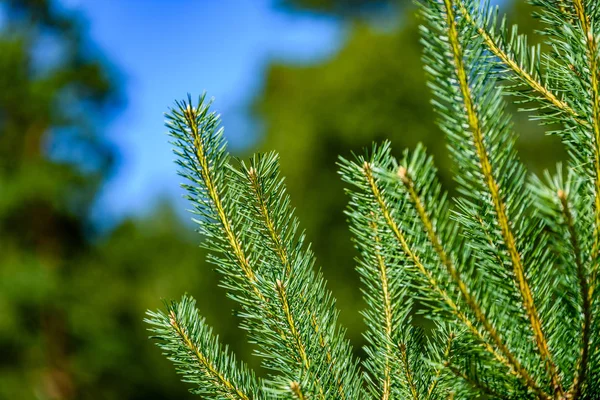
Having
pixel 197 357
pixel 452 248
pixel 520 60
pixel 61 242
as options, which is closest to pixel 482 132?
pixel 452 248

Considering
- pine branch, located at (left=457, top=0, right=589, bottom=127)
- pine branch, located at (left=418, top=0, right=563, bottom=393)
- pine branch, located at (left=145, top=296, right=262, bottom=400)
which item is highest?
pine branch, located at (left=457, top=0, right=589, bottom=127)

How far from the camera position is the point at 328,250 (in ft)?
31.2

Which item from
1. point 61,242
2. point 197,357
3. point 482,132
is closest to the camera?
point 482,132

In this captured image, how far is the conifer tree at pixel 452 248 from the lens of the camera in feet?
2.29

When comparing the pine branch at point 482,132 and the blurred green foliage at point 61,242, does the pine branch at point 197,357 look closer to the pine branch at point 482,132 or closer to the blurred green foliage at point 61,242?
the pine branch at point 482,132

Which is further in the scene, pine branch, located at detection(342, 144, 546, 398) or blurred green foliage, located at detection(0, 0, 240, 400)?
blurred green foliage, located at detection(0, 0, 240, 400)

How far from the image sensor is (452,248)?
0.72 meters

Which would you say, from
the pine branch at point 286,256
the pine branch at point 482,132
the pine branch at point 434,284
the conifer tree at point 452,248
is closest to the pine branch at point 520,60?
the conifer tree at point 452,248

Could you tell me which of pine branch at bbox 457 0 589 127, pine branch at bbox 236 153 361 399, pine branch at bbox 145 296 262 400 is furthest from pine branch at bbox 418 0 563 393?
pine branch at bbox 145 296 262 400

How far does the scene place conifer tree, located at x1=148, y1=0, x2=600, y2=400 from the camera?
0.70 meters

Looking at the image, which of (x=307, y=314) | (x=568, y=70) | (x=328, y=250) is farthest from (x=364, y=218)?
(x=328, y=250)

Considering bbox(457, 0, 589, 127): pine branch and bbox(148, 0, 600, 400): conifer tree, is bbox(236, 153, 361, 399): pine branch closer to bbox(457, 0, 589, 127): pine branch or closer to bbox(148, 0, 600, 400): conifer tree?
bbox(148, 0, 600, 400): conifer tree

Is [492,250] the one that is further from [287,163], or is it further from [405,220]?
[287,163]

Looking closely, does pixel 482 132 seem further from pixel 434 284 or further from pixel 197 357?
pixel 197 357
